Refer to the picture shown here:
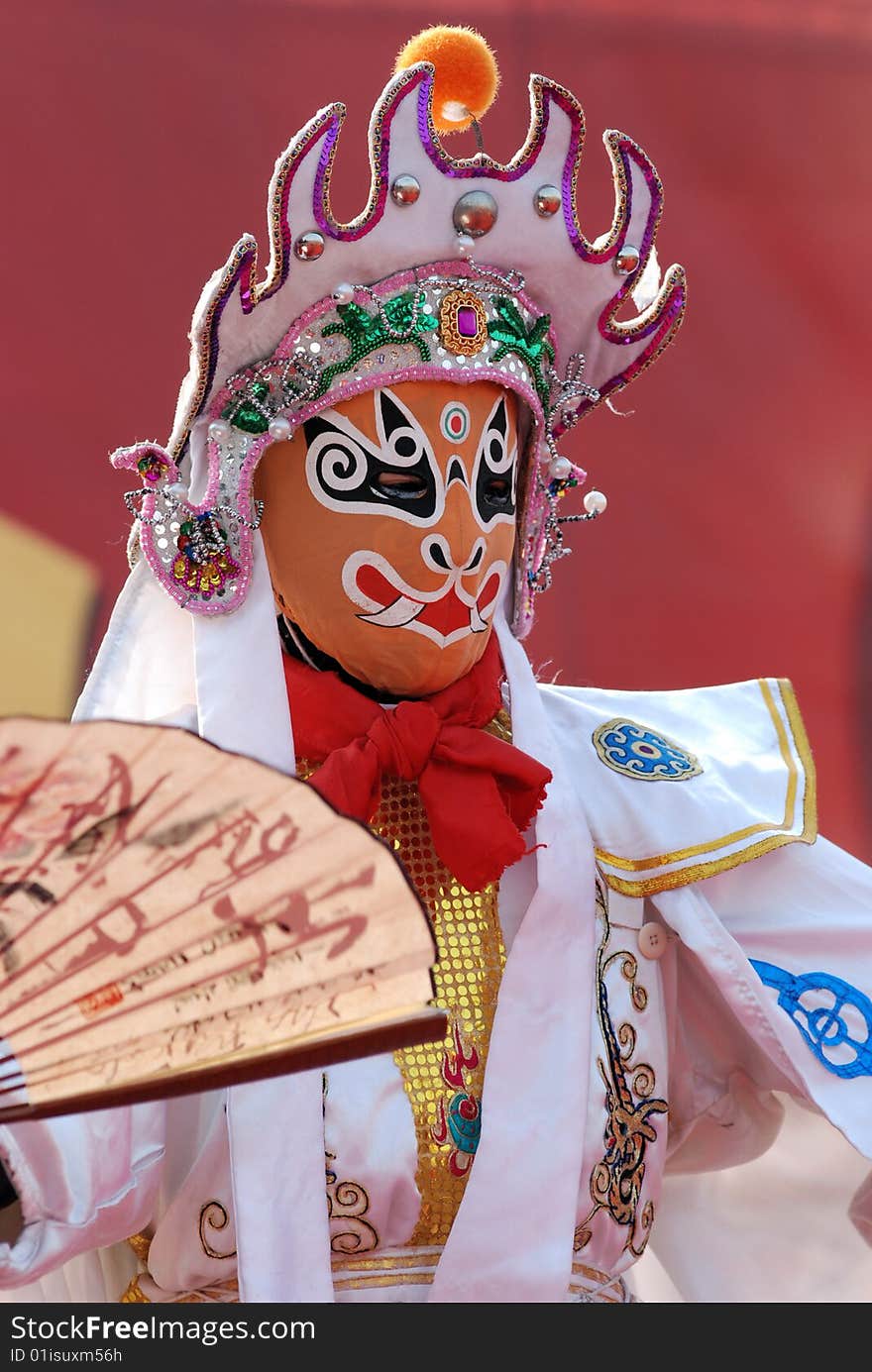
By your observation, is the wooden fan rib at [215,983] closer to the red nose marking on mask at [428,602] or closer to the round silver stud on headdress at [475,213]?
the red nose marking on mask at [428,602]

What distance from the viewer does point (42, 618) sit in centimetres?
359

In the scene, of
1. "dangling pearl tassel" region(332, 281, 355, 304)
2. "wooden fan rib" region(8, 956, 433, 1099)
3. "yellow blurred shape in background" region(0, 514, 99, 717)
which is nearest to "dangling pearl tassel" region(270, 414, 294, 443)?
"dangling pearl tassel" region(332, 281, 355, 304)

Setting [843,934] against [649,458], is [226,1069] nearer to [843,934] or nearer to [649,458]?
[843,934]

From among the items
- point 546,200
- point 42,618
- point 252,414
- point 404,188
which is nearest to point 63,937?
point 252,414

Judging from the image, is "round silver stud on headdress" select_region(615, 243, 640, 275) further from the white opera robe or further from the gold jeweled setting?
the white opera robe

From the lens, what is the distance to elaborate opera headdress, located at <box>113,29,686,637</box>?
2383 mm

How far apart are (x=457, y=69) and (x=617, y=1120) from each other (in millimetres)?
1487

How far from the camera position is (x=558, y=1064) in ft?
7.78

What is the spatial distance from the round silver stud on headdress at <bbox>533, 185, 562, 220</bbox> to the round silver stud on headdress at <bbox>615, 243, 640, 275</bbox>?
0.43 ft

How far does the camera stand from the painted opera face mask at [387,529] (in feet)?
7.88

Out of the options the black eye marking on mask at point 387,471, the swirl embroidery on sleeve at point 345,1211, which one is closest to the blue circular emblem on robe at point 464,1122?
the swirl embroidery on sleeve at point 345,1211

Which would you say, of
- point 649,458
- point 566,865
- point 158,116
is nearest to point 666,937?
point 566,865

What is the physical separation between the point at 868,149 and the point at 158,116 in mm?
1629

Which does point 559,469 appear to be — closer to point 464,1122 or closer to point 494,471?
point 494,471
